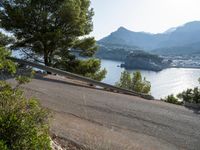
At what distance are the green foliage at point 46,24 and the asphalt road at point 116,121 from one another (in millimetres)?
10251

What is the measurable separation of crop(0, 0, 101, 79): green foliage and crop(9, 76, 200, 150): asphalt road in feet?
33.6

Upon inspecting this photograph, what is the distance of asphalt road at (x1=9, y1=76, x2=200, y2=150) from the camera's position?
6180 mm

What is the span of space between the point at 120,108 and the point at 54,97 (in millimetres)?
1888

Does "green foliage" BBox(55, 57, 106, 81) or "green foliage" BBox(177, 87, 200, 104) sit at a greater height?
"green foliage" BBox(55, 57, 106, 81)

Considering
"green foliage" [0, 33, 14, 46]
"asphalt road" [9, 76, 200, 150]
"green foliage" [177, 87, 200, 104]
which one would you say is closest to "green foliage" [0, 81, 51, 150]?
"asphalt road" [9, 76, 200, 150]

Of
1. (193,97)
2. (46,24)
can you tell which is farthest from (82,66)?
(193,97)

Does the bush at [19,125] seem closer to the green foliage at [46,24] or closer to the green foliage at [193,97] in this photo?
the green foliage at [193,97]

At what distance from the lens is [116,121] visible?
747 centimetres

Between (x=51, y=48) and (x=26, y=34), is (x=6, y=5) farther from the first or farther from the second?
(x=51, y=48)

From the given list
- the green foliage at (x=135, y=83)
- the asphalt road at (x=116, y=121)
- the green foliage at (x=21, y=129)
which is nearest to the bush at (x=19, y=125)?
the green foliage at (x=21, y=129)

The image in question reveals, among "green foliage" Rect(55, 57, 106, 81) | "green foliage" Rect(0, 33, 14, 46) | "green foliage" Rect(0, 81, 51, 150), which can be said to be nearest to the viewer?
"green foliage" Rect(0, 81, 51, 150)

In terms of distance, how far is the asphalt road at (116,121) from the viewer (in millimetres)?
6180

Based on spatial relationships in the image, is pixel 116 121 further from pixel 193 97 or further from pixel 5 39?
pixel 5 39

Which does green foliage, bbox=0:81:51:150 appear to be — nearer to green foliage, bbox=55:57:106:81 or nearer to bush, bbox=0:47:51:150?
bush, bbox=0:47:51:150
